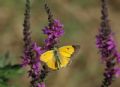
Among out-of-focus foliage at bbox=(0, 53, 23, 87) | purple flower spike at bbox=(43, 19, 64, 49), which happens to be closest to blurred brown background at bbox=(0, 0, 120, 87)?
out-of-focus foliage at bbox=(0, 53, 23, 87)

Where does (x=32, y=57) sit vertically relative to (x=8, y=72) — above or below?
above

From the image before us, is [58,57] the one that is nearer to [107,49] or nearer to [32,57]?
[32,57]

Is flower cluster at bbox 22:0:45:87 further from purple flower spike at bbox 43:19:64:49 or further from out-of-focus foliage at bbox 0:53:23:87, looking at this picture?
out-of-focus foliage at bbox 0:53:23:87

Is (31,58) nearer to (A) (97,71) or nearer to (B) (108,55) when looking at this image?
(B) (108,55)

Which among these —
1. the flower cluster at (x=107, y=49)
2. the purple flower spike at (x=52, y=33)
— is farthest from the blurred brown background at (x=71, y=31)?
the purple flower spike at (x=52, y=33)

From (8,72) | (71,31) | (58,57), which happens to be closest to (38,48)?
(58,57)

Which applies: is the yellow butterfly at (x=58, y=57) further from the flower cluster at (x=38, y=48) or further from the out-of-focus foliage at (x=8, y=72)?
the out-of-focus foliage at (x=8, y=72)
